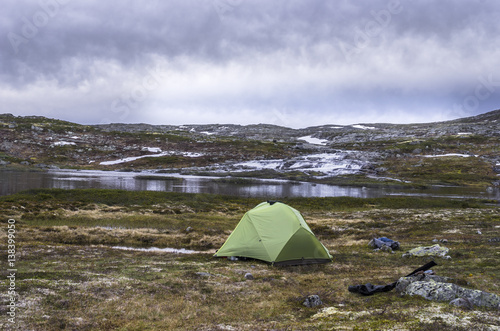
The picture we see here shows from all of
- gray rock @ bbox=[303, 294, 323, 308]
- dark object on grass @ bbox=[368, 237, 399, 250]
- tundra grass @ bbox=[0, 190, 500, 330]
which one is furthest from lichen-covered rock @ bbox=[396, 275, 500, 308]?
dark object on grass @ bbox=[368, 237, 399, 250]

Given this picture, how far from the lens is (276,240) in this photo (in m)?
18.2

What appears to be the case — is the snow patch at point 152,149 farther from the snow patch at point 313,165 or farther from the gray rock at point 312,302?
the gray rock at point 312,302

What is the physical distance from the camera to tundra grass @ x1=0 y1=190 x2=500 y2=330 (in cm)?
885

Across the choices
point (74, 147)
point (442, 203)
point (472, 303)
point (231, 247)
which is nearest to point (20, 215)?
point (231, 247)

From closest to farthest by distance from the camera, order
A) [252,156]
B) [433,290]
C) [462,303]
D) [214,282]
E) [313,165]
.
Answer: [462,303] → [433,290] → [214,282] → [313,165] → [252,156]

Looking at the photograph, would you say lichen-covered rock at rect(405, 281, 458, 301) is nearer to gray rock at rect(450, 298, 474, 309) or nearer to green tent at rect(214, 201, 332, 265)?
gray rock at rect(450, 298, 474, 309)

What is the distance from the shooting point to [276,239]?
18.2m

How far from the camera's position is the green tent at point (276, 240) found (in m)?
17.8

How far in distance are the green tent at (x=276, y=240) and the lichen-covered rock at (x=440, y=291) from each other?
6887 millimetres

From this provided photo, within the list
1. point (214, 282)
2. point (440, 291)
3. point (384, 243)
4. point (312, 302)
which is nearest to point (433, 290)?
point (440, 291)

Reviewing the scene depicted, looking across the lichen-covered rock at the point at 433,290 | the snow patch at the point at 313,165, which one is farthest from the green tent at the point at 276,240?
the snow patch at the point at 313,165

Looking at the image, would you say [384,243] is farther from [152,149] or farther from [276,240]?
[152,149]

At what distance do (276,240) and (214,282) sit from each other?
5.60 m

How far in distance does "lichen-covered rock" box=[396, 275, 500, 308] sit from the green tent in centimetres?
689
